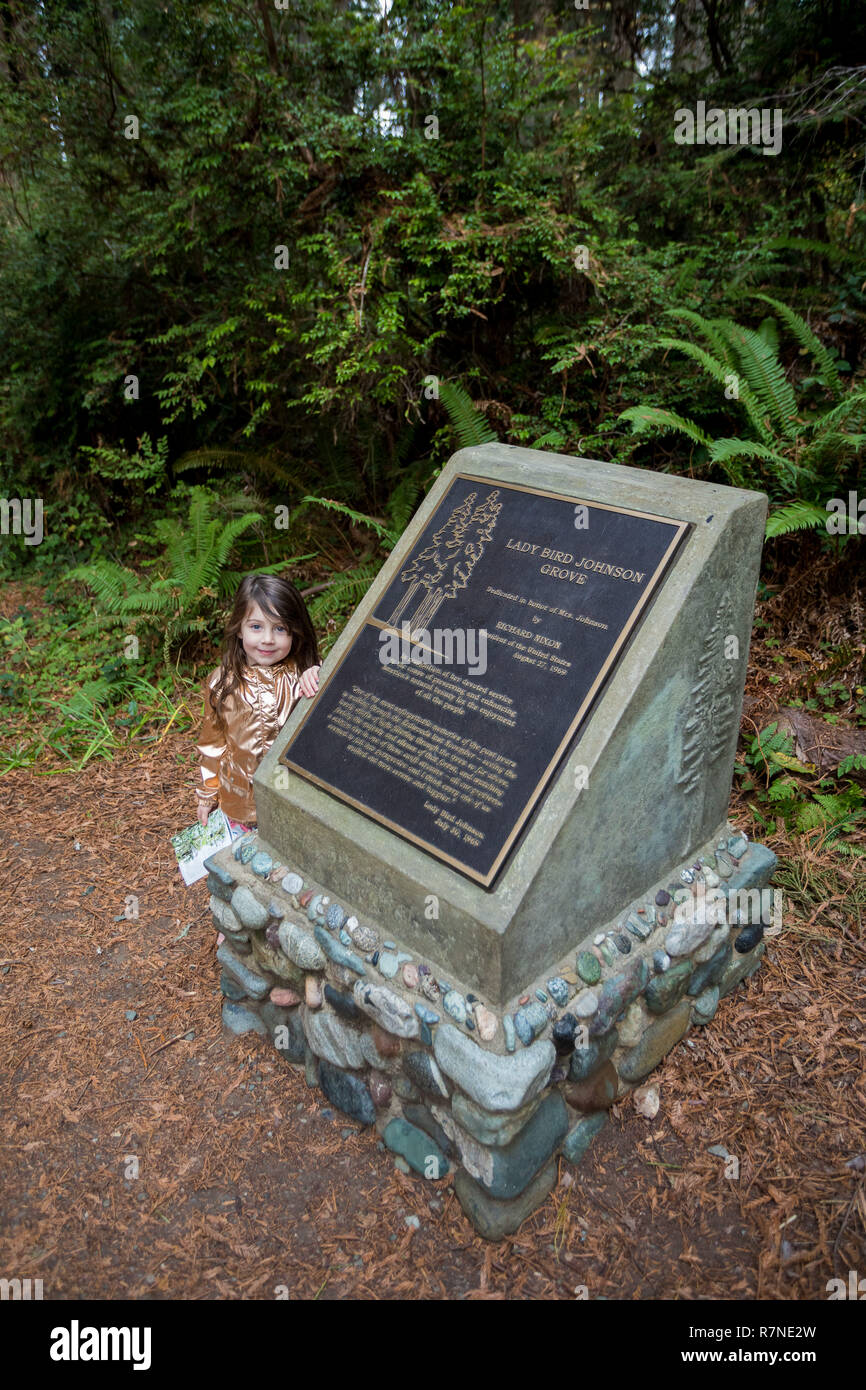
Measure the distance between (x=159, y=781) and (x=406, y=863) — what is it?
2698mm

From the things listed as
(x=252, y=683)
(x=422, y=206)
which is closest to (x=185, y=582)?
(x=252, y=683)

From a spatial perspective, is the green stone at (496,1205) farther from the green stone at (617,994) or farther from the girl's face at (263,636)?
the girl's face at (263,636)

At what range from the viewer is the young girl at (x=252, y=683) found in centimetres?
309

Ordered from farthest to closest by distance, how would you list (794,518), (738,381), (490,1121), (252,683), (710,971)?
(738,381) < (794,518) < (252,683) < (710,971) < (490,1121)

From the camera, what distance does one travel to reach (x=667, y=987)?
8.82 feet

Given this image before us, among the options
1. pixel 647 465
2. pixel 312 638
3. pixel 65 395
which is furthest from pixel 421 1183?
pixel 65 395

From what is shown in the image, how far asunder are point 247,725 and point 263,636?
1.22ft

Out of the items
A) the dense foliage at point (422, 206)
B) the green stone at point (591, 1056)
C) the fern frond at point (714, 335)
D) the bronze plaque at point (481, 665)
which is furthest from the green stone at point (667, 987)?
the fern frond at point (714, 335)

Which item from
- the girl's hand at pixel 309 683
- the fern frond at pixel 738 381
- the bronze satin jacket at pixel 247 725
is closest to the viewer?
the girl's hand at pixel 309 683

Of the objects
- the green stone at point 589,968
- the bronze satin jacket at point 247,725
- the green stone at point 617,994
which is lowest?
the green stone at point 617,994

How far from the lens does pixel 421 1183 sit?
257cm

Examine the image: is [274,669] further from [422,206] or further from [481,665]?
[422,206]

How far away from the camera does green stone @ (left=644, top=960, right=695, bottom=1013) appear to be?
2670mm

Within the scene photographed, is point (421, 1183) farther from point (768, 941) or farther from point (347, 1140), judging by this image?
point (768, 941)
